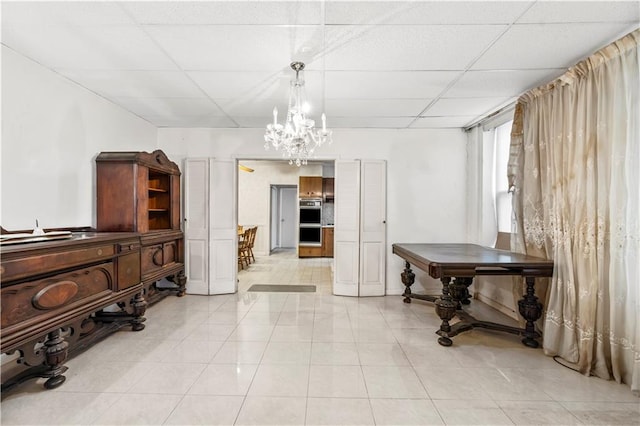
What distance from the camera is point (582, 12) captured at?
1.92 m

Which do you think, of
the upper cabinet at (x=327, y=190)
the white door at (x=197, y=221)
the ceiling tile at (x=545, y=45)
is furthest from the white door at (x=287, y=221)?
the ceiling tile at (x=545, y=45)

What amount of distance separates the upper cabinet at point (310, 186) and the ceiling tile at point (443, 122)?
436cm

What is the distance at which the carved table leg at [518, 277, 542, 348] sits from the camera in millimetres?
2873

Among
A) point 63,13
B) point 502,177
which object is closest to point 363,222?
point 502,177

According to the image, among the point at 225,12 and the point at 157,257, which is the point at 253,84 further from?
the point at 157,257

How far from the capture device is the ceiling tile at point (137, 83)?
2.85 metres

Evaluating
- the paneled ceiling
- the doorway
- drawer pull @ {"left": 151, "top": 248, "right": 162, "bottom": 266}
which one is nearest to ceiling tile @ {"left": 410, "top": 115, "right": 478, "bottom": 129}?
the paneled ceiling

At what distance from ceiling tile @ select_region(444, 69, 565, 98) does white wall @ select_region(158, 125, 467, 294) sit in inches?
52.4

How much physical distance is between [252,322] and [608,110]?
3.84 m

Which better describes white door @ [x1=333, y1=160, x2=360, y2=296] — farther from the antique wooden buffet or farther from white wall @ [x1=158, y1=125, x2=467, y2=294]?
the antique wooden buffet

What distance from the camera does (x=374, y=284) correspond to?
4582 mm

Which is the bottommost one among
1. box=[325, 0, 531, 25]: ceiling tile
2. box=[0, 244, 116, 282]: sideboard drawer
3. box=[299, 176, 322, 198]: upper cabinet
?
box=[0, 244, 116, 282]: sideboard drawer

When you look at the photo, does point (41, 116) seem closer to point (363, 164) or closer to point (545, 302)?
point (363, 164)

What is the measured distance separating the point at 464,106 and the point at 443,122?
67 centimetres
